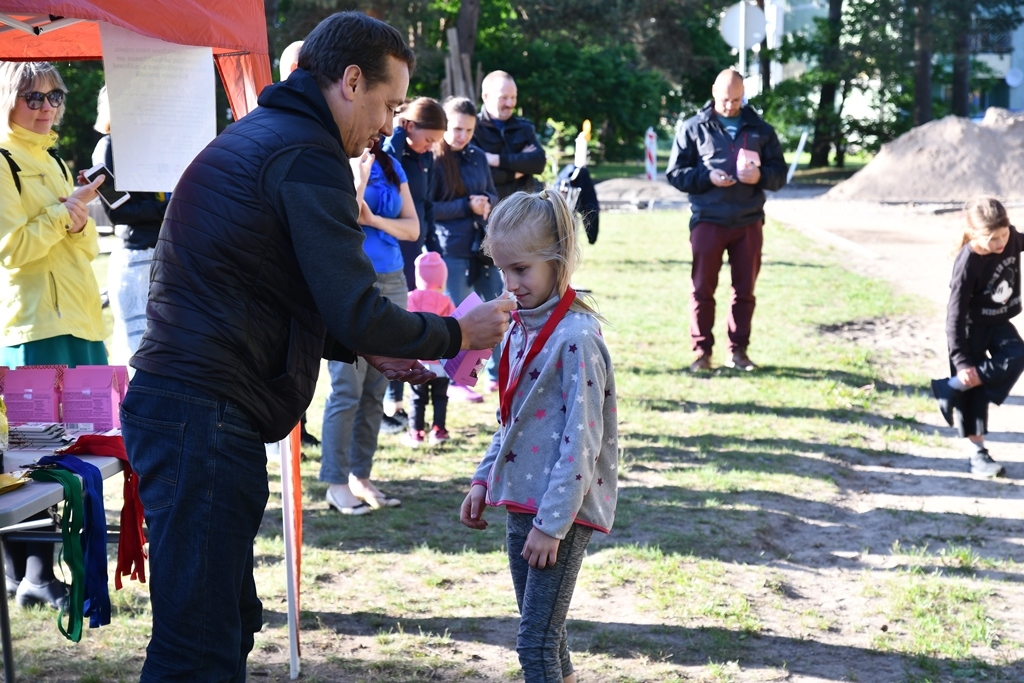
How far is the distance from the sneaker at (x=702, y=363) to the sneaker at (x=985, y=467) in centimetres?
275

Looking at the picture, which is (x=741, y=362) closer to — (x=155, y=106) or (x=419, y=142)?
(x=419, y=142)

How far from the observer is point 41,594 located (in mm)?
4426

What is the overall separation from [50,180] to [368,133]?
2.12 m

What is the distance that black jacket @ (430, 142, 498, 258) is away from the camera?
275 inches

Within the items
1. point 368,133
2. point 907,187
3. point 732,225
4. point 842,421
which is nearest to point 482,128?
point 732,225

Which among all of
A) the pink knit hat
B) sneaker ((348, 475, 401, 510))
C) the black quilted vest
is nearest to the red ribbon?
the black quilted vest

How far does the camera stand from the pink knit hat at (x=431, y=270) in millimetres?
5781

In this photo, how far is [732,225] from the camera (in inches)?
328

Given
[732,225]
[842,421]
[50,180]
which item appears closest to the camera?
[50,180]

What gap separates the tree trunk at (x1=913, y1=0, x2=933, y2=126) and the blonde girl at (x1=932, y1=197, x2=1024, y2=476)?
95.6 feet

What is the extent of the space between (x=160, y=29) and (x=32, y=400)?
4.14 feet

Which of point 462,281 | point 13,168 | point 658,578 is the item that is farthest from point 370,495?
point 13,168

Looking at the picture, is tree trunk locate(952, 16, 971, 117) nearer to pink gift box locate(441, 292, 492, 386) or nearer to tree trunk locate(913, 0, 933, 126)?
tree trunk locate(913, 0, 933, 126)

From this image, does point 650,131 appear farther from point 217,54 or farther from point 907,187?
point 217,54
